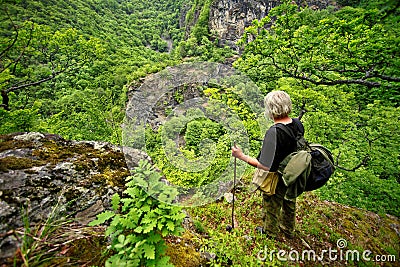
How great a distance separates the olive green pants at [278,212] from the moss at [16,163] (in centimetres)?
316

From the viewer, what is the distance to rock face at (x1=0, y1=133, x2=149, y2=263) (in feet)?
6.42

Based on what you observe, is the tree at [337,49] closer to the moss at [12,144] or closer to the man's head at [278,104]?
the man's head at [278,104]

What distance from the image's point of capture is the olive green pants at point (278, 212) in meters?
3.12

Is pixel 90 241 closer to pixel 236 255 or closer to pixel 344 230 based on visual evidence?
pixel 236 255

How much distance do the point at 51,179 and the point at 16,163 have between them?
46 cm

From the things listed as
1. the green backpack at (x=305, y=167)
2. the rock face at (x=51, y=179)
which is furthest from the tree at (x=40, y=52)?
the green backpack at (x=305, y=167)

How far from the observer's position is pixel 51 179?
7.95 feet

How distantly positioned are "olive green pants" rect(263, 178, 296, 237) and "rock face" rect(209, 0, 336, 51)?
5678cm

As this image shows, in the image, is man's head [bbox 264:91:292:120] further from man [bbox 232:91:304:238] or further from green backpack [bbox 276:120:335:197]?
green backpack [bbox 276:120:335:197]

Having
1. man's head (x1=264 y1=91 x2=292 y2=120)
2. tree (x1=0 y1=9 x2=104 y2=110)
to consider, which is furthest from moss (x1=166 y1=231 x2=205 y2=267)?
tree (x1=0 y1=9 x2=104 y2=110)

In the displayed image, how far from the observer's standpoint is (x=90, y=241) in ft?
6.63

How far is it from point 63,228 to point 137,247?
828 millimetres

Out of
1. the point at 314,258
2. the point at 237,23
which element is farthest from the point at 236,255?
the point at 237,23

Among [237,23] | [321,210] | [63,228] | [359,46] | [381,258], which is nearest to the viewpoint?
[63,228]
